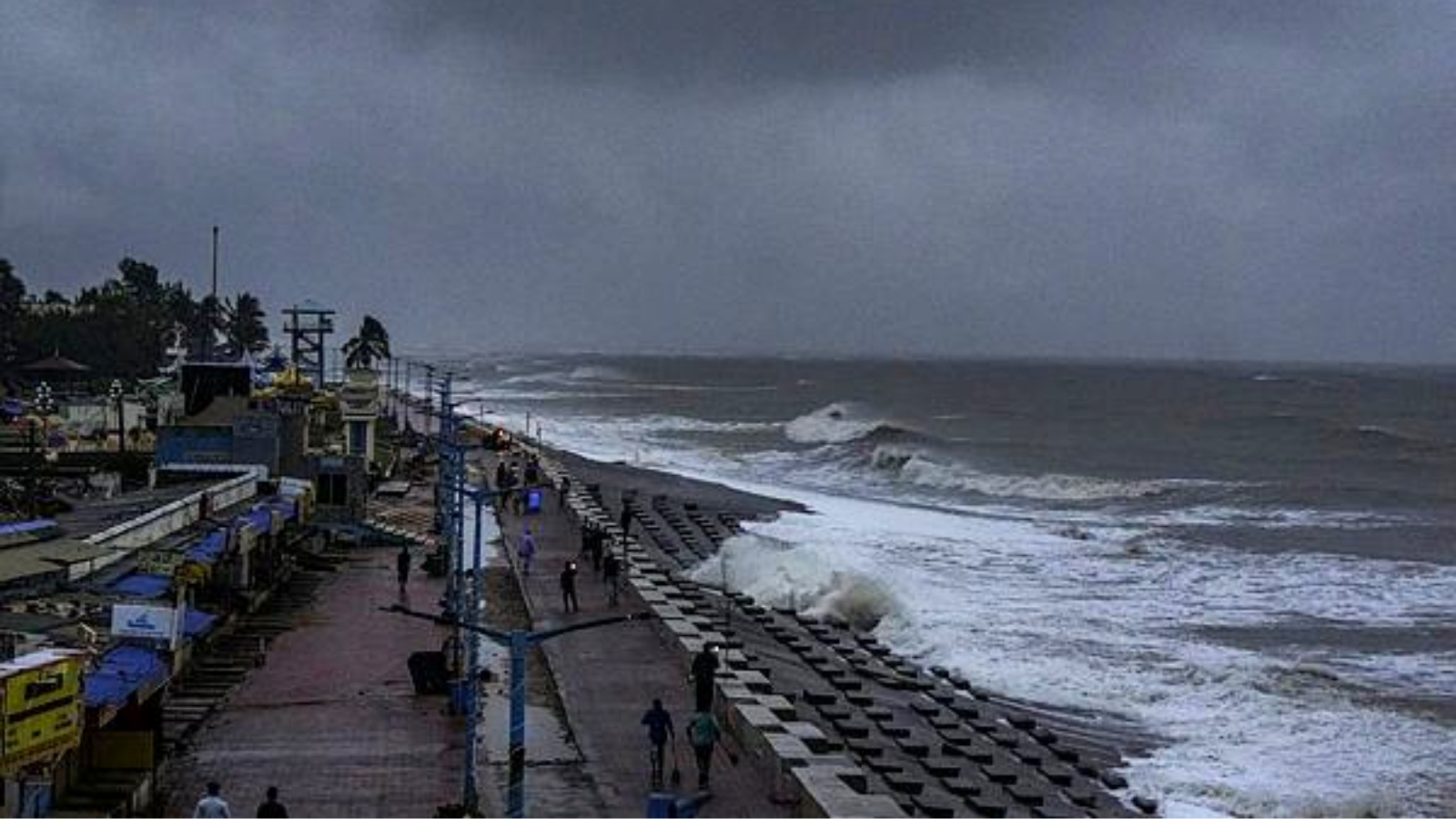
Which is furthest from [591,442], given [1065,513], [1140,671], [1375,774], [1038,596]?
[1375,774]

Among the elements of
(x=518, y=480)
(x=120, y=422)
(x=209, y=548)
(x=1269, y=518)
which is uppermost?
(x=120, y=422)

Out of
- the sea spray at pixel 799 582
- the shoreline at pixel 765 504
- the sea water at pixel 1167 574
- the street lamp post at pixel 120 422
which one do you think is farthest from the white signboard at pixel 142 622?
the street lamp post at pixel 120 422

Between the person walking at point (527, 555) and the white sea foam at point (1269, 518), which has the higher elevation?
the person walking at point (527, 555)

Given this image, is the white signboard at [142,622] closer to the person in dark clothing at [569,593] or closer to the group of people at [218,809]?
the group of people at [218,809]

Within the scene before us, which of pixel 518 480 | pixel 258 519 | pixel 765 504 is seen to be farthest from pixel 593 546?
pixel 765 504

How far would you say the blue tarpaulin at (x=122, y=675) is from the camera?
15.0 m

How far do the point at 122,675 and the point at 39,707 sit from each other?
2690 mm

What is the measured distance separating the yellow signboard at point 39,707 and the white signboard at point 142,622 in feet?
10.5

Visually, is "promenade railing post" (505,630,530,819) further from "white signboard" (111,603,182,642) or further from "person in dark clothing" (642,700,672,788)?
"white signboard" (111,603,182,642)

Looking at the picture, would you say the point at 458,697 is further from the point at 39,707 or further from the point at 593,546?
the point at 593,546

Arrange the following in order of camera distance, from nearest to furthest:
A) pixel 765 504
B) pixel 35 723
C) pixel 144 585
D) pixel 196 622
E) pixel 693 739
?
pixel 35 723, pixel 693 739, pixel 196 622, pixel 144 585, pixel 765 504

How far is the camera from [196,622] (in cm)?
1964

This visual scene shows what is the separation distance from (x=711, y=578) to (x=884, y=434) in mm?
55603

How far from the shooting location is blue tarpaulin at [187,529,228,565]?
73.6 ft
